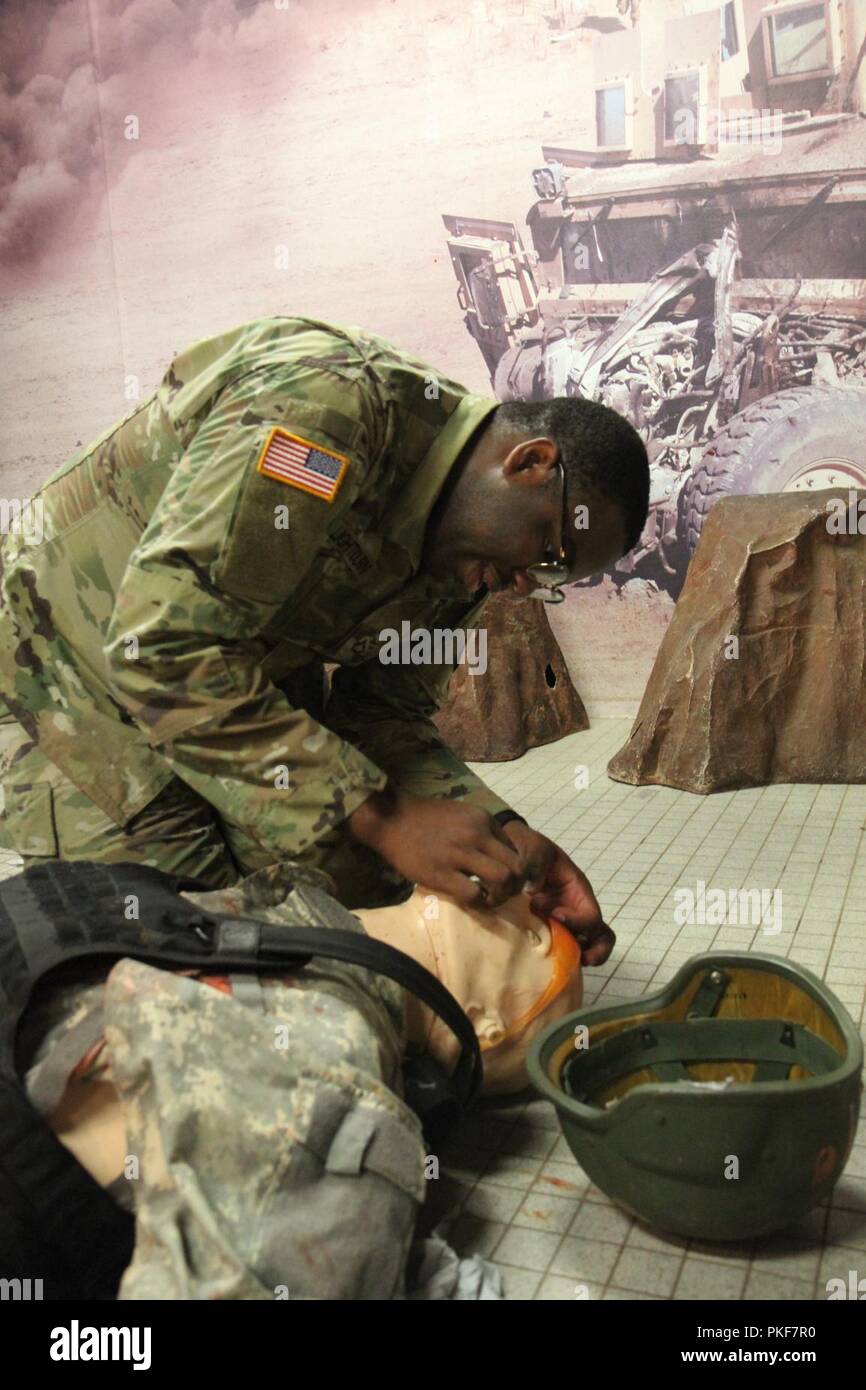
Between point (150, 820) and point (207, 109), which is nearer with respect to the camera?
point (150, 820)

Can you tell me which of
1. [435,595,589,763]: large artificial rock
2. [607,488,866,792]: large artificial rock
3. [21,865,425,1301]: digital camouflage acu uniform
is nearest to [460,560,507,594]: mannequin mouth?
[21,865,425,1301]: digital camouflage acu uniform

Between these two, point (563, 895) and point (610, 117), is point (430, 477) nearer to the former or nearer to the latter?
point (563, 895)

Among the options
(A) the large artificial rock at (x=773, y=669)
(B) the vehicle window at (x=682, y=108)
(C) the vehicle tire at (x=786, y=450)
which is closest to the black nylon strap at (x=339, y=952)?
(A) the large artificial rock at (x=773, y=669)

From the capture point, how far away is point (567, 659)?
4469 millimetres

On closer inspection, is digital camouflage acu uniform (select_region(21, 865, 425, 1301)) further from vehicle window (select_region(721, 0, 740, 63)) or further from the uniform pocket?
vehicle window (select_region(721, 0, 740, 63))

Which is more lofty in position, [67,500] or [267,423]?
[267,423]

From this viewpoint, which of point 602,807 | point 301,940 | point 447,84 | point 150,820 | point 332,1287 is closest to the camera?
point 332,1287

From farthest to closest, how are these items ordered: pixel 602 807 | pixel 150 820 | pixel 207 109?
pixel 207 109 → pixel 602 807 → pixel 150 820

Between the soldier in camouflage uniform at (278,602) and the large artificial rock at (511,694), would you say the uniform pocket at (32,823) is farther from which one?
the large artificial rock at (511,694)

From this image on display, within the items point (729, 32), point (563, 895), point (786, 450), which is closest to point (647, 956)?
point (563, 895)

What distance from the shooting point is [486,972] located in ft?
5.01

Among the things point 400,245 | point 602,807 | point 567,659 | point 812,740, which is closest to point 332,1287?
point 602,807

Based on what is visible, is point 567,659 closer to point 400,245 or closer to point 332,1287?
point 400,245

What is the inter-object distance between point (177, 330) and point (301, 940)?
4.29 metres
